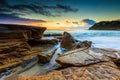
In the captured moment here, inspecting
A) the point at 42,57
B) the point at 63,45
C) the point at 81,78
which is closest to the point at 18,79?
the point at 81,78

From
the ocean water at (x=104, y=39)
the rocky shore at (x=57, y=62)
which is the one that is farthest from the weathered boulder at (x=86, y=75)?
the ocean water at (x=104, y=39)

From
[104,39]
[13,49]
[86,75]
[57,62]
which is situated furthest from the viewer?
[104,39]

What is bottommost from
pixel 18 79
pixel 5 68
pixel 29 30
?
pixel 5 68

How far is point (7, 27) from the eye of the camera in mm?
6367

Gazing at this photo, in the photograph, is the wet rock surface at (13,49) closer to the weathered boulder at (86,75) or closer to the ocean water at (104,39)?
the weathered boulder at (86,75)

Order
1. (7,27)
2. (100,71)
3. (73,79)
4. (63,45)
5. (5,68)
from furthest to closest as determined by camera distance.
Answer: (63,45) < (7,27) < (5,68) < (100,71) < (73,79)

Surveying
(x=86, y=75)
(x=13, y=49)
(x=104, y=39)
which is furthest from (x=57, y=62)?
(x=104, y=39)

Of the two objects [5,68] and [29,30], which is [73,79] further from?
[29,30]

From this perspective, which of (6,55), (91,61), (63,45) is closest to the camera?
(91,61)

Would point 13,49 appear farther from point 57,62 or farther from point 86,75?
point 86,75

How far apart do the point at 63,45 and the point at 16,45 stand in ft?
13.4

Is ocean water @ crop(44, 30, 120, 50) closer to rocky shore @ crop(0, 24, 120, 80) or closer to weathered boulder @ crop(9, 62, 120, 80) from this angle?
rocky shore @ crop(0, 24, 120, 80)

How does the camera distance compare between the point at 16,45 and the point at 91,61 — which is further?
the point at 16,45

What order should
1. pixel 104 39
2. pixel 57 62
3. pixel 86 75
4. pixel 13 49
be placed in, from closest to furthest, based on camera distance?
pixel 86 75 → pixel 57 62 → pixel 13 49 → pixel 104 39
